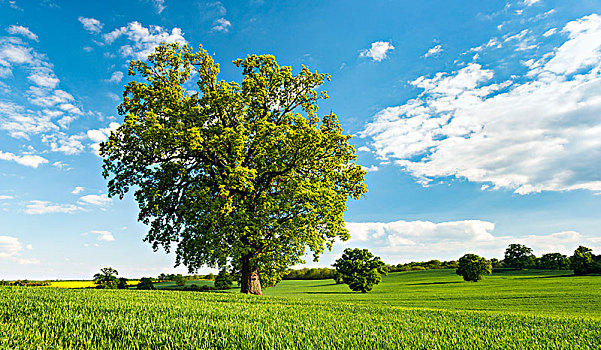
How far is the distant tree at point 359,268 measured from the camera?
170 ft

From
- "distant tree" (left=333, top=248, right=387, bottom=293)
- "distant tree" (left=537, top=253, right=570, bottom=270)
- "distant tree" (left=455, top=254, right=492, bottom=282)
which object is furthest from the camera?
"distant tree" (left=537, top=253, right=570, bottom=270)

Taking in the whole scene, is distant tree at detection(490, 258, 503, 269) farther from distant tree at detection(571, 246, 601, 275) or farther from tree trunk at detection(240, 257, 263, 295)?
tree trunk at detection(240, 257, 263, 295)

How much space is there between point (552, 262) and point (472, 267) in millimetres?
40935

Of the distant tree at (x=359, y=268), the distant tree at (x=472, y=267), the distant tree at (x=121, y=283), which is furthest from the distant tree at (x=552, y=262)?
the distant tree at (x=121, y=283)

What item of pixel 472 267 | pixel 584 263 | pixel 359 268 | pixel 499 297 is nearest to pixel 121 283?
pixel 359 268

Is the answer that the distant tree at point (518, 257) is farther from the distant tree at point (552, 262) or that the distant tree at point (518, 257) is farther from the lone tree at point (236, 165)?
the lone tree at point (236, 165)

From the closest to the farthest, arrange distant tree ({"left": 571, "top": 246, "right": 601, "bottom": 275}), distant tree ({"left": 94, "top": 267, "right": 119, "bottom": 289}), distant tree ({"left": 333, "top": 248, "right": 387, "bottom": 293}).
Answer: distant tree ({"left": 94, "top": 267, "right": 119, "bottom": 289})
distant tree ({"left": 333, "top": 248, "right": 387, "bottom": 293})
distant tree ({"left": 571, "top": 246, "right": 601, "bottom": 275})

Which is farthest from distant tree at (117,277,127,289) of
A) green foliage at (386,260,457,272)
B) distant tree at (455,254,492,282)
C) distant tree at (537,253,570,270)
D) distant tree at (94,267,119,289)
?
distant tree at (537,253,570,270)

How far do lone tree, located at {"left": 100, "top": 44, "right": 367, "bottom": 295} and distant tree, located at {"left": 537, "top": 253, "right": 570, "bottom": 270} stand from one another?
91249 millimetres

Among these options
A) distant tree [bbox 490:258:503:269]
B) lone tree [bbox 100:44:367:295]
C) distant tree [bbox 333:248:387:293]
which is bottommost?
distant tree [bbox 490:258:503:269]

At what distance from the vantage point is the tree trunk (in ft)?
78.1

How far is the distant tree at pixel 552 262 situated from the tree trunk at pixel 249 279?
94.5m

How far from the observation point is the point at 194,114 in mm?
22625

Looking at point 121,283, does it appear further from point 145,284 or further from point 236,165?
point 236,165
